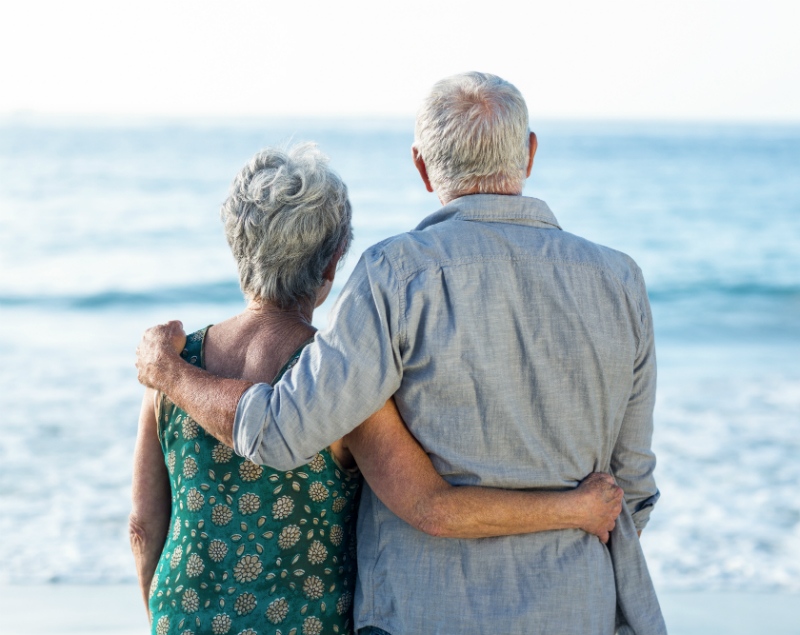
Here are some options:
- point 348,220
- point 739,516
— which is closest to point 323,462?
point 348,220

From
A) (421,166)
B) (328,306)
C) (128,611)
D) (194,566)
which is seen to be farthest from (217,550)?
(328,306)

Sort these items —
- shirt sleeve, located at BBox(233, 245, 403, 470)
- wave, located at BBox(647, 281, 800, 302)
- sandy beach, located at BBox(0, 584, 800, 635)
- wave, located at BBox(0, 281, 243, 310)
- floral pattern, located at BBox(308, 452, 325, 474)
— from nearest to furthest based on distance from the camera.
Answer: shirt sleeve, located at BBox(233, 245, 403, 470) → floral pattern, located at BBox(308, 452, 325, 474) → sandy beach, located at BBox(0, 584, 800, 635) → wave, located at BBox(0, 281, 243, 310) → wave, located at BBox(647, 281, 800, 302)

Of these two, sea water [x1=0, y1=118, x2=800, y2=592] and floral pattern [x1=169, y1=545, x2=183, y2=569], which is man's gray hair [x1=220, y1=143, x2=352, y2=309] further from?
floral pattern [x1=169, y1=545, x2=183, y2=569]

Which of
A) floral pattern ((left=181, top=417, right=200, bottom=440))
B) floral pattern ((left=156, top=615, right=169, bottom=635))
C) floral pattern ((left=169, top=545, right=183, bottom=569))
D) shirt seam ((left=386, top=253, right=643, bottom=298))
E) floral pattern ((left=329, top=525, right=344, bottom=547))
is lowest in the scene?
floral pattern ((left=156, top=615, right=169, bottom=635))

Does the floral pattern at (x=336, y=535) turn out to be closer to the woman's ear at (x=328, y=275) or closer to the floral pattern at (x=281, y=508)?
the floral pattern at (x=281, y=508)

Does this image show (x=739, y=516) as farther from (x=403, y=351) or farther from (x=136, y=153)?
(x=136, y=153)

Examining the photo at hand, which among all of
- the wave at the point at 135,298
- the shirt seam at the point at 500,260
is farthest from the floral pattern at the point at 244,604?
the wave at the point at 135,298

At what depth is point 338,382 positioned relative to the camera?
122 cm

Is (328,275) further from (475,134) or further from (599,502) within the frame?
(599,502)

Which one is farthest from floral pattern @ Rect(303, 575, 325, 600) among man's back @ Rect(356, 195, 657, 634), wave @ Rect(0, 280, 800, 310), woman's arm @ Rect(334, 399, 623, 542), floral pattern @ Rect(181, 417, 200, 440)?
wave @ Rect(0, 280, 800, 310)

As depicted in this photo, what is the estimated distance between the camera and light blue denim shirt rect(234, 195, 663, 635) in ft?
4.08

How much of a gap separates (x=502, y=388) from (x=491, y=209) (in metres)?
0.31

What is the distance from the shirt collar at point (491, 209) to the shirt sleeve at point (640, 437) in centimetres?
24

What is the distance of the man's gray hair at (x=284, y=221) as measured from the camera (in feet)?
4.74
